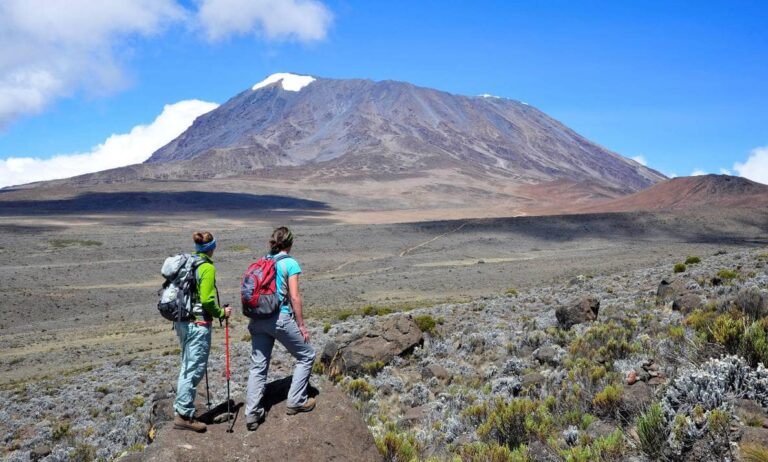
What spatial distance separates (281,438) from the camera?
12.7 ft

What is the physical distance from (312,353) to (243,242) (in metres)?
42.3

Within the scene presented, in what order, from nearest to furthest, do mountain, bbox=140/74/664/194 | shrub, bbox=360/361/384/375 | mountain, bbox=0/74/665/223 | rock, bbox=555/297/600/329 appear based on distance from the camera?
1. shrub, bbox=360/361/384/375
2. rock, bbox=555/297/600/329
3. mountain, bbox=0/74/665/223
4. mountain, bbox=140/74/664/194

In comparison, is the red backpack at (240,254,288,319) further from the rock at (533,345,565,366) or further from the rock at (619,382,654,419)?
the rock at (533,345,565,366)

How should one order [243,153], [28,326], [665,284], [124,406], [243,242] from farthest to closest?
[243,153] < [243,242] < [28,326] < [665,284] < [124,406]

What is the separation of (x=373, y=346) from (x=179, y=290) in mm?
5220

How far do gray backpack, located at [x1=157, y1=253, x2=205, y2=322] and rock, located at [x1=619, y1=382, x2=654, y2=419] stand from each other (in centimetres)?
378

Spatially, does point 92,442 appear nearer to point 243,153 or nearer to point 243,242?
point 243,242

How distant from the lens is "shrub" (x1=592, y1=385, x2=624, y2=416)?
15.3ft

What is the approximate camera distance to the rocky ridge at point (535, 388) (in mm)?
3844

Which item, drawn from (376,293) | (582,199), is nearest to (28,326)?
(376,293)

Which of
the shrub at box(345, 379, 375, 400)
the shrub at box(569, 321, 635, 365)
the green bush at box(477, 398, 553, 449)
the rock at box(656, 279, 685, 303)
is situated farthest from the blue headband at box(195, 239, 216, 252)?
the rock at box(656, 279, 685, 303)

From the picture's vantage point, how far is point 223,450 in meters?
3.71

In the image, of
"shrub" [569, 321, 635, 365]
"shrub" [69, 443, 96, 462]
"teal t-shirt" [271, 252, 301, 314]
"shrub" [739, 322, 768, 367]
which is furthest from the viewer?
"shrub" [69, 443, 96, 462]

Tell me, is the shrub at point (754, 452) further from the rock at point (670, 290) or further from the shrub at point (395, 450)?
the rock at point (670, 290)
